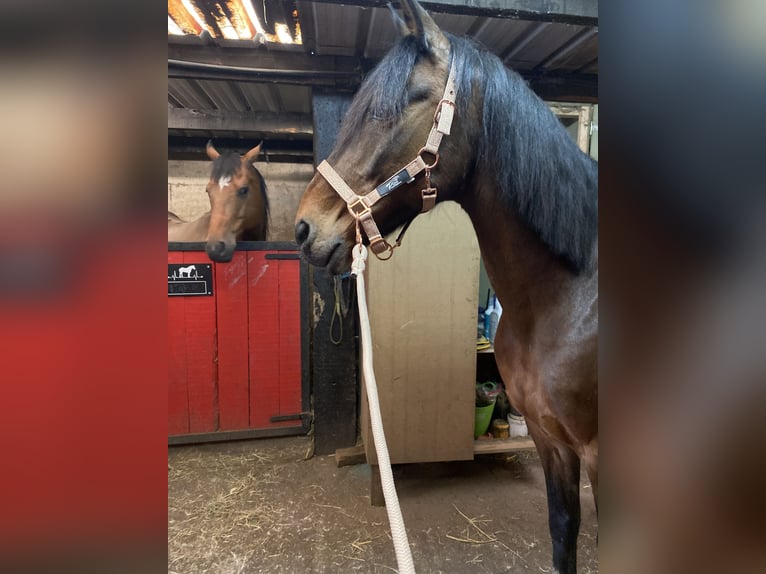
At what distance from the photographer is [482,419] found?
6.49ft

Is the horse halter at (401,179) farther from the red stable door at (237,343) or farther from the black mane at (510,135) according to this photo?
the red stable door at (237,343)

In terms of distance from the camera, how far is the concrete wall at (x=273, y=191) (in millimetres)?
3242

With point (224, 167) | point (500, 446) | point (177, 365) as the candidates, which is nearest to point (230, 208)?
point (224, 167)

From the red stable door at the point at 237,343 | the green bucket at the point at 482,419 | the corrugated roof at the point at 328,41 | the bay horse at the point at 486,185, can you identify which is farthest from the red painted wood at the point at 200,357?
the bay horse at the point at 486,185

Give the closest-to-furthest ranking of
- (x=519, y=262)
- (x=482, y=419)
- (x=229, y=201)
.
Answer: (x=519, y=262) < (x=482, y=419) < (x=229, y=201)

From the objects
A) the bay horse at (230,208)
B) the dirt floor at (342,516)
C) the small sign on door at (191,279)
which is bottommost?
the dirt floor at (342,516)

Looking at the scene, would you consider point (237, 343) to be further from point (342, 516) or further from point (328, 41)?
point (328, 41)

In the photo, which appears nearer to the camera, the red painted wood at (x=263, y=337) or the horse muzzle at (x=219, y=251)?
the horse muzzle at (x=219, y=251)

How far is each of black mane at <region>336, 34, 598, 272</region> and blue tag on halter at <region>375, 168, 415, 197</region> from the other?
0.37 ft

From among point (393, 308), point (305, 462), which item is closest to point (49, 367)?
point (393, 308)

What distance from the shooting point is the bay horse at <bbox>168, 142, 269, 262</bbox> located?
222 cm

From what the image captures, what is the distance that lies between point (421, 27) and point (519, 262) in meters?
0.56

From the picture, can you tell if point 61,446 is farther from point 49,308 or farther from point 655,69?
point 655,69

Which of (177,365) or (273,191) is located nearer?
(177,365)
